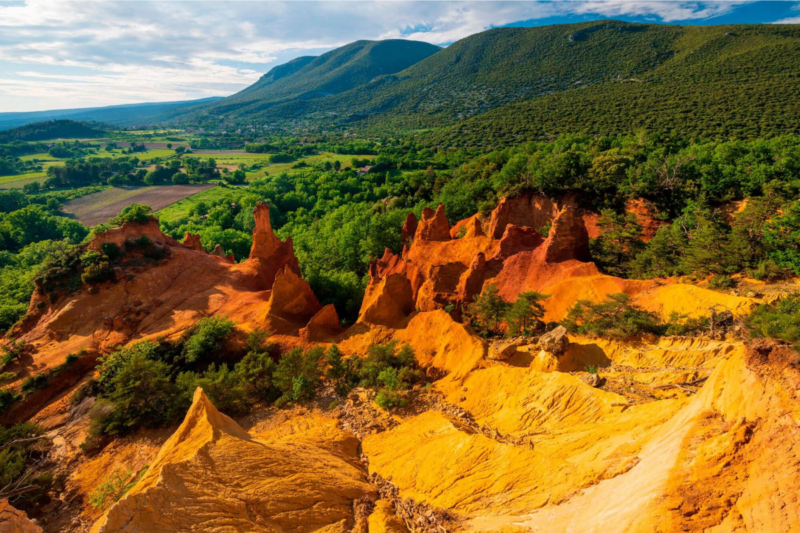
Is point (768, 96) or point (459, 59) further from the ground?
point (459, 59)

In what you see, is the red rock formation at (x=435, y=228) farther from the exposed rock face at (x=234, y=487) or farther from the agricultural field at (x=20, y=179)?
the agricultural field at (x=20, y=179)

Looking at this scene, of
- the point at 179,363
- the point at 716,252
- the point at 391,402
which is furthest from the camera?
the point at 716,252

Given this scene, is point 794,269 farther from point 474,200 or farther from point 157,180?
point 157,180

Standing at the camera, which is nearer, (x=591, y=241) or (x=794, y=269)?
(x=794, y=269)

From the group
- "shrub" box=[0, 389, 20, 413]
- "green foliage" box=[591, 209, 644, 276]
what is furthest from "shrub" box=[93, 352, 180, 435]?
"green foliage" box=[591, 209, 644, 276]

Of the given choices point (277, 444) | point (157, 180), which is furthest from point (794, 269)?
point (157, 180)

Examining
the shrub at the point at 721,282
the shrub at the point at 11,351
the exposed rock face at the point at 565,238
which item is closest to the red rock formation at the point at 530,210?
the exposed rock face at the point at 565,238
